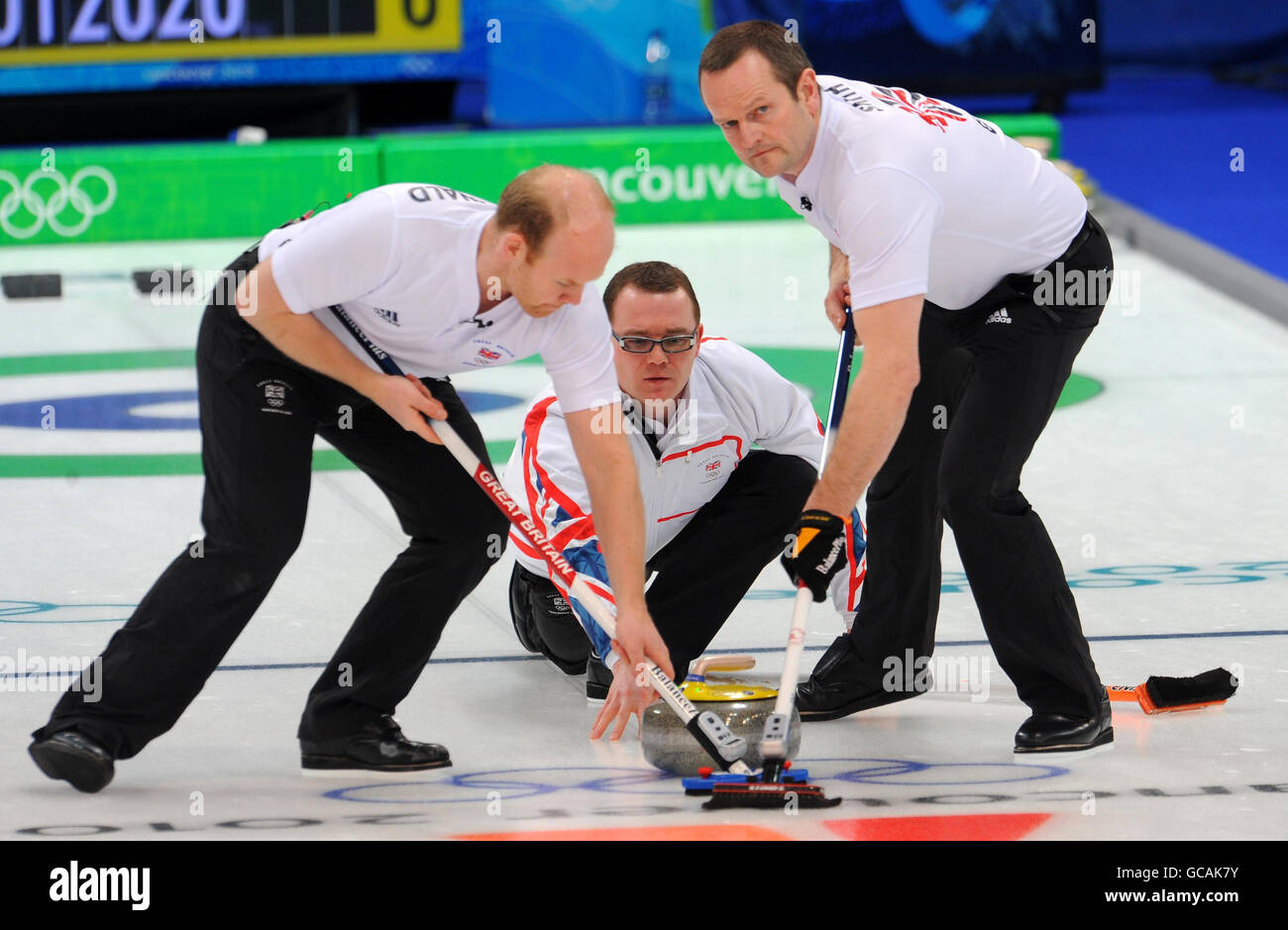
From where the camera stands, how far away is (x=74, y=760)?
3965mm

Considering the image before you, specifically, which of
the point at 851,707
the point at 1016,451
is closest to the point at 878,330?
the point at 1016,451

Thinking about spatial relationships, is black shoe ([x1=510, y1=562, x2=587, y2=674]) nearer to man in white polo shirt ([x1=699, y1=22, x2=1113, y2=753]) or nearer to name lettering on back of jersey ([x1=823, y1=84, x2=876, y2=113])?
man in white polo shirt ([x1=699, y1=22, x2=1113, y2=753])

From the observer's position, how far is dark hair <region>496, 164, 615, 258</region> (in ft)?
12.2

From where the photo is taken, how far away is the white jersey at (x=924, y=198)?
395cm

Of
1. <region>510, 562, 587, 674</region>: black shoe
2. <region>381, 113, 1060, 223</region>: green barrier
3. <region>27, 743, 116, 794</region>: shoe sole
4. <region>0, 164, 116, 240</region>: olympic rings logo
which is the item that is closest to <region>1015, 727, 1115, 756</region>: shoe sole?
<region>510, 562, 587, 674</region>: black shoe

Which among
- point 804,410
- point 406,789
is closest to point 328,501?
point 804,410

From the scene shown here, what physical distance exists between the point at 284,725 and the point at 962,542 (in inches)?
63.3

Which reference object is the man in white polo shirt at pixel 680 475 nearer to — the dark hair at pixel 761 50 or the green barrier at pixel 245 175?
the dark hair at pixel 761 50

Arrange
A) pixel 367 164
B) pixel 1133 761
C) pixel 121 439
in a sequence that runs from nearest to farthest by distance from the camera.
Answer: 1. pixel 1133 761
2. pixel 121 439
3. pixel 367 164

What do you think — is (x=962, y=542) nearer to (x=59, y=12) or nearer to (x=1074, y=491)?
A: (x=1074, y=491)

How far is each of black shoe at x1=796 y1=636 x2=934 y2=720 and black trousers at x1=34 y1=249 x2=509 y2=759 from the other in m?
0.95

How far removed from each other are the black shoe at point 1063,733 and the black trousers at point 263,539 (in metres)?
1.24

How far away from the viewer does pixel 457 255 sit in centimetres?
392

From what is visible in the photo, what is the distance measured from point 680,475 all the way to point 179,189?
8838 mm
